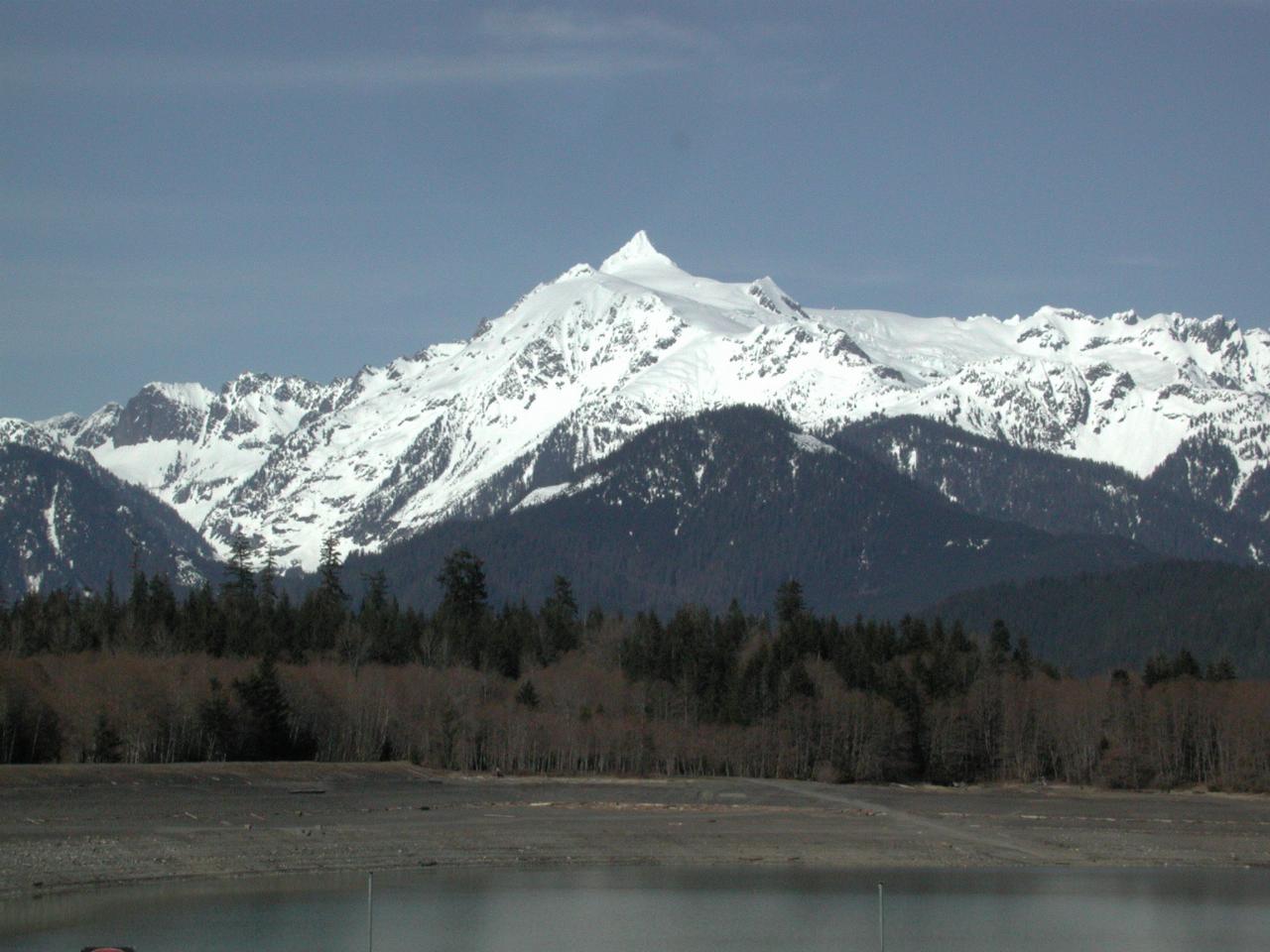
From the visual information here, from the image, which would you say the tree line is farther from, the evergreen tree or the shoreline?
the shoreline

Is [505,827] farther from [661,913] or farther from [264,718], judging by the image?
[264,718]

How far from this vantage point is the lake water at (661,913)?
77.1m

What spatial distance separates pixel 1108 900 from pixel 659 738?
3332 inches

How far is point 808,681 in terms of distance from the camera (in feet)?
592

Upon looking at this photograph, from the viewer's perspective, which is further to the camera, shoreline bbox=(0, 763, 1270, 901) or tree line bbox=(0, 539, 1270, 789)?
tree line bbox=(0, 539, 1270, 789)

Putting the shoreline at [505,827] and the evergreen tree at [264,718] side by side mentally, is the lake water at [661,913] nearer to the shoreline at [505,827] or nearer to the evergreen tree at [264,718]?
the shoreline at [505,827]

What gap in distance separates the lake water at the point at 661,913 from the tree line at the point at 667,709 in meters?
60.2

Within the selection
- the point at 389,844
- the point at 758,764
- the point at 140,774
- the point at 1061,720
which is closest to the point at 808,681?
the point at 758,764

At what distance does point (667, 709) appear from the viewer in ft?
600

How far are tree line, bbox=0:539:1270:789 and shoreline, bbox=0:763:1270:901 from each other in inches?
463

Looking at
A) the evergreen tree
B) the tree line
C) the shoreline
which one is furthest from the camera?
the tree line

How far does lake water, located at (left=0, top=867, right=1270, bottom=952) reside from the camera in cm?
7706

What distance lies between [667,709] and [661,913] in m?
97.6

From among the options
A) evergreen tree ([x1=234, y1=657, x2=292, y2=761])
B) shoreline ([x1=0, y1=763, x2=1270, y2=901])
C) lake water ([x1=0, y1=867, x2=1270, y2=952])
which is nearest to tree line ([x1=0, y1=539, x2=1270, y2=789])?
evergreen tree ([x1=234, y1=657, x2=292, y2=761])
